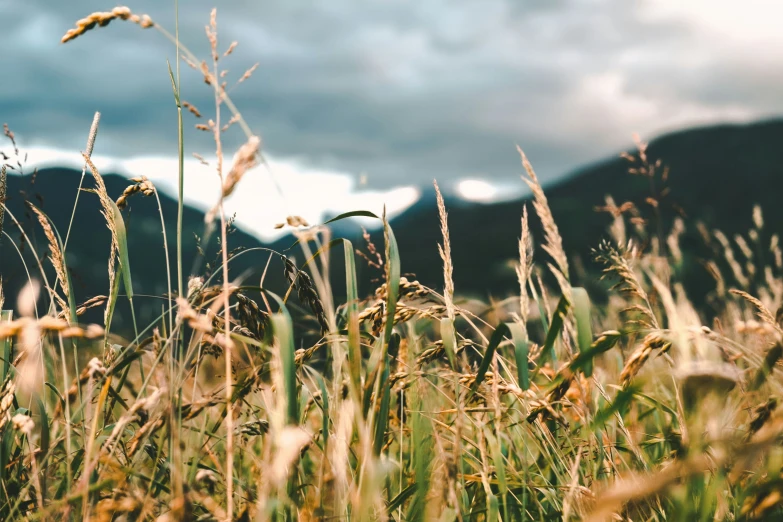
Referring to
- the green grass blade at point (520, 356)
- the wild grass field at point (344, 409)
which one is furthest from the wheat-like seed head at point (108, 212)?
the green grass blade at point (520, 356)

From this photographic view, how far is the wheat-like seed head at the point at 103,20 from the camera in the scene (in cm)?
107

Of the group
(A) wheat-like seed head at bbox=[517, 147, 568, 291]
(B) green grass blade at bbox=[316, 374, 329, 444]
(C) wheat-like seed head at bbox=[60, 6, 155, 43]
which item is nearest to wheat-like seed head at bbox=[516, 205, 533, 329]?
(A) wheat-like seed head at bbox=[517, 147, 568, 291]

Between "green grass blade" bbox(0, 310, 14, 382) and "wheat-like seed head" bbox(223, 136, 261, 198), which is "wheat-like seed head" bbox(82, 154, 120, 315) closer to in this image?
"green grass blade" bbox(0, 310, 14, 382)

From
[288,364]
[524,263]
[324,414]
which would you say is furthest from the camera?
[524,263]

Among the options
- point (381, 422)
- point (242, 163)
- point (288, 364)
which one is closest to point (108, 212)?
point (242, 163)

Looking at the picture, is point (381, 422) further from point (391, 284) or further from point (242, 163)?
point (242, 163)

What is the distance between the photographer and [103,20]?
1.09m

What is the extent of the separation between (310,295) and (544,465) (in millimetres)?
989

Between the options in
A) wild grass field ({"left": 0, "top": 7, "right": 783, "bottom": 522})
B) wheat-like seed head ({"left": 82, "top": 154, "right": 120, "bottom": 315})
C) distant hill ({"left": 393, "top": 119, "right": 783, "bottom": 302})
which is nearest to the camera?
wild grass field ({"left": 0, "top": 7, "right": 783, "bottom": 522})

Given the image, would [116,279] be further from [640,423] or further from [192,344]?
[640,423]

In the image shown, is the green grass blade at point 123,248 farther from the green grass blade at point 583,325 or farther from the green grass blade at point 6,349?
the green grass blade at point 583,325

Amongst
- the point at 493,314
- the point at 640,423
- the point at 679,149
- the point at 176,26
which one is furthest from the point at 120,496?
the point at 679,149

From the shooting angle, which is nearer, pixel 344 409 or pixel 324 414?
pixel 324 414

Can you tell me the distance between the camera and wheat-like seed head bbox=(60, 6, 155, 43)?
1.07m
